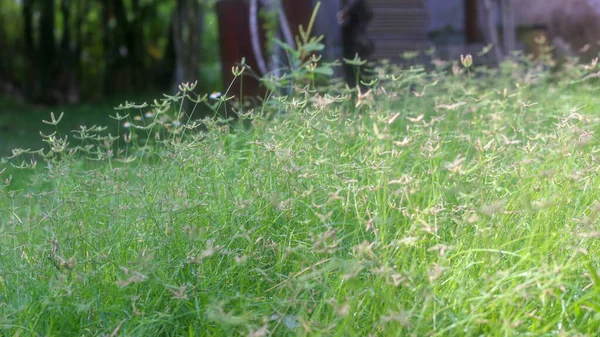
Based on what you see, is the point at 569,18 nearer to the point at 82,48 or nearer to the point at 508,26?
the point at 508,26

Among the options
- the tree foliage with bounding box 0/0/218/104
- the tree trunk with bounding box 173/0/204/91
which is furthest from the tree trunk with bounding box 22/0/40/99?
the tree trunk with bounding box 173/0/204/91

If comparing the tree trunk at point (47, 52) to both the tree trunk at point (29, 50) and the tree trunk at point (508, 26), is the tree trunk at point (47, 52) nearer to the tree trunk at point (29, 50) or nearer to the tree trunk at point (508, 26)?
the tree trunk at point (29, 50)

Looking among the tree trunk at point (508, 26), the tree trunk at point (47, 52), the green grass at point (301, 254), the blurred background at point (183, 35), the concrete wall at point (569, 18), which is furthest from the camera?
the tree trunk at point (47, 52)

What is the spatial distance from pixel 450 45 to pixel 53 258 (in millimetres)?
6597

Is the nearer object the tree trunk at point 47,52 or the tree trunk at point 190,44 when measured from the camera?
the tree trunk at point 190,44

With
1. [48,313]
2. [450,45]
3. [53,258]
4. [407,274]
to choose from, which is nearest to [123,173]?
[53,258]

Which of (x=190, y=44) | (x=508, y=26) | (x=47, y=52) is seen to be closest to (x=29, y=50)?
(x=47, y=52)

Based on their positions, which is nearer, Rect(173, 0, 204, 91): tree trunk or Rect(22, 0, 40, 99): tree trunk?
Rect(173, 0, 204, 91): tree trunk

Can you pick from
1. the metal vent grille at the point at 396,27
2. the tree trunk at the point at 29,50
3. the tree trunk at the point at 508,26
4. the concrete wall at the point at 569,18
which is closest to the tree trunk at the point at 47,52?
the tree trunk at the point at 29,50

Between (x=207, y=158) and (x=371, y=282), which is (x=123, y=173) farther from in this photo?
(x=371, y=282)

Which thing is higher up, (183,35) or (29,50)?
(183,35)

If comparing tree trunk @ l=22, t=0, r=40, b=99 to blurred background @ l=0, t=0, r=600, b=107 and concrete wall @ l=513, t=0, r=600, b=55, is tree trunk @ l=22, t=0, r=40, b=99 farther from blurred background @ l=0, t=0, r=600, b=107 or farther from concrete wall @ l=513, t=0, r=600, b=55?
concrete wall @ l=513, t=0, r=600, b=55

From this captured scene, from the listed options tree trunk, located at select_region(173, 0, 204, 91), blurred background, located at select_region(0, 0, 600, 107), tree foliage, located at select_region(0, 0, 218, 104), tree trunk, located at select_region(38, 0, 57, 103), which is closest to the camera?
blurred background, located at select_region(0, 0, 600, 107)

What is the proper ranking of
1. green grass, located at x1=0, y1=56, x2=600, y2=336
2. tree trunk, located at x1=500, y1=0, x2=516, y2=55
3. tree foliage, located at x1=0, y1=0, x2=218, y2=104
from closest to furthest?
green grass, located at x1=0, y1=56, x2=600, y2=336 < tree trunk, located at x1=500, y1=0, x2=516, y2=55 < tree foliage, located at x1=0, y1=0, x2=218, y2=104
